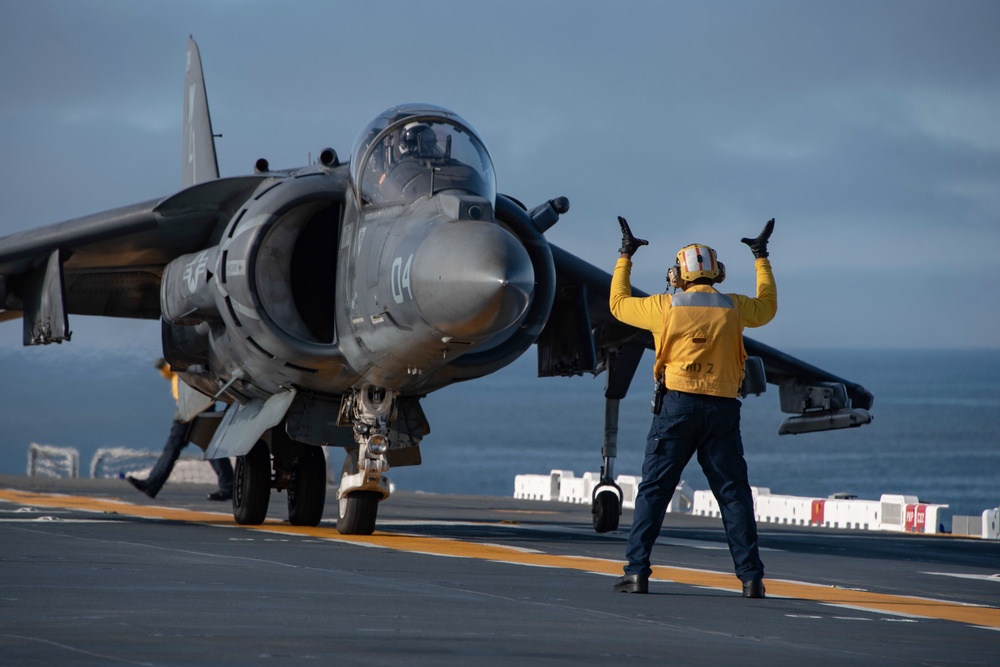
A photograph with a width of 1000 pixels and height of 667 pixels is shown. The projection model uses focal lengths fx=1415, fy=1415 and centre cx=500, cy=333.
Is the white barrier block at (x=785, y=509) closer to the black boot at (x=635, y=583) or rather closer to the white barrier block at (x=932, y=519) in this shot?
the white barrier block at (x=932, y=519)

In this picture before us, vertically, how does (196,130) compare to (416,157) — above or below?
above

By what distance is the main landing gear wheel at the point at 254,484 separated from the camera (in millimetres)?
13258

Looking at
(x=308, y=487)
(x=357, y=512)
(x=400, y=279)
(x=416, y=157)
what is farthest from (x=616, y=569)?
(x=308, y=487)

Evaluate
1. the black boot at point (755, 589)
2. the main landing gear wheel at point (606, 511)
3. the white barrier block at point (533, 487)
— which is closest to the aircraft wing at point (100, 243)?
the main landing gear wheel at point (606, 511)

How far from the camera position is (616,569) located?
8.95 metres

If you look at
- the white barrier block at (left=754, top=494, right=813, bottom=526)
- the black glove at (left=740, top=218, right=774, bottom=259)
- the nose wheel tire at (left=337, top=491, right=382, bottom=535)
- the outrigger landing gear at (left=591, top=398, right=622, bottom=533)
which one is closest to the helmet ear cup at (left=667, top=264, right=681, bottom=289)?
the black glove at (left=740, top=218, right=774, bottom=259)

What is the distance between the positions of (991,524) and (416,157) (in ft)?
35.2

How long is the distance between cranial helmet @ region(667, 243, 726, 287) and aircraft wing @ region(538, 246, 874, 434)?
19.0ft

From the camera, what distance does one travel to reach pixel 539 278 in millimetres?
11359

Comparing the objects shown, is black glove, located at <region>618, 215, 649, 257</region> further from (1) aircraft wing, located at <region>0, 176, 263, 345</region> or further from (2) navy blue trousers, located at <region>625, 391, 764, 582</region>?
(1) aircraft wing, located at <region>0, 176, 263, 345</region>

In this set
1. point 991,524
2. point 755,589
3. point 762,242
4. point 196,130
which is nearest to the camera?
point 755,589

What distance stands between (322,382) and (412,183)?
6.34ft

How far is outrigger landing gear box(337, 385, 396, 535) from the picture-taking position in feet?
36.9

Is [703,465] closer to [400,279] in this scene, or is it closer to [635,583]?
[635,583]
